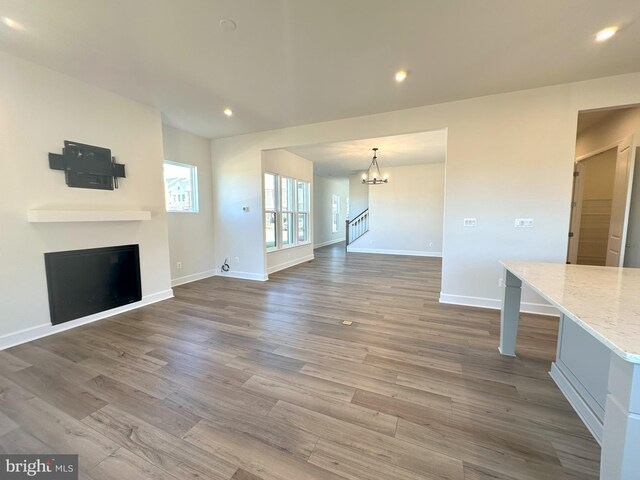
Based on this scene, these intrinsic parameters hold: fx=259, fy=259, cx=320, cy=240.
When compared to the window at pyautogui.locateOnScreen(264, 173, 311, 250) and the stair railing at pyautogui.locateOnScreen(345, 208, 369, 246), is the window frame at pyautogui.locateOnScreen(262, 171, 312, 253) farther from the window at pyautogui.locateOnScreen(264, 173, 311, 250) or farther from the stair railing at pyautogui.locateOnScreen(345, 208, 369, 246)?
the stair railing at pyautogui.locateOnScreen(345, 208, 369, 246)

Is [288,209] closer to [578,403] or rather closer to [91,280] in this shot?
[91,280]

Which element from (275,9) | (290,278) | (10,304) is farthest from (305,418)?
(290,278)

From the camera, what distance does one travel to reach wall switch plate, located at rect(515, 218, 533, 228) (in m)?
3.43

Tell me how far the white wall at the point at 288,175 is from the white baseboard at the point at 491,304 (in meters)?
3.48

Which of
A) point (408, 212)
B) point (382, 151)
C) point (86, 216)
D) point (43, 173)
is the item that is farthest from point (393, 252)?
point (43, 173)

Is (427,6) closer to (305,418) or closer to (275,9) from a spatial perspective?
(275,9)

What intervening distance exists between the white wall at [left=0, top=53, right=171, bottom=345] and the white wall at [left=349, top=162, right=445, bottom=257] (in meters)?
6.83

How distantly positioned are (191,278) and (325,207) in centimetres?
687

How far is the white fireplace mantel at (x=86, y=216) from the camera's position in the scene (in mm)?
2723

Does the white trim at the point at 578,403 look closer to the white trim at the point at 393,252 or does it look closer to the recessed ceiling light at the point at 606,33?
the recessed ceiling light at the point at 606,33

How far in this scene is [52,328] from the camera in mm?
2949

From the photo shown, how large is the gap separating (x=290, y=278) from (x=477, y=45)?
4.54 meters

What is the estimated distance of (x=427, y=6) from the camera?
1.99 m

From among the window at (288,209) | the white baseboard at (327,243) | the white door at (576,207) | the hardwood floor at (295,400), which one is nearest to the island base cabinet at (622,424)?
the hardwood floor at (295,400)
